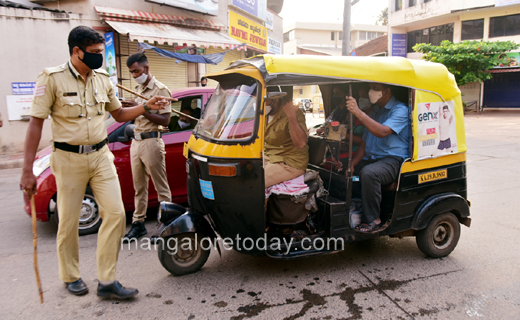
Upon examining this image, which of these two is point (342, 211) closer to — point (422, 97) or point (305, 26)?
point (422, 97)

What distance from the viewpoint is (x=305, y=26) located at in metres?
46.5

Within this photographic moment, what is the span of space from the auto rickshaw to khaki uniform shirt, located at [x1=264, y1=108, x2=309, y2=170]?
261mm

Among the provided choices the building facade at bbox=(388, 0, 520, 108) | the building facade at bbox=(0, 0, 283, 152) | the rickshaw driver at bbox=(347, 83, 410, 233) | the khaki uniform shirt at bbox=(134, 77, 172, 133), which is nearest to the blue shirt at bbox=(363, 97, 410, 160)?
the rickshaw driver at bbox=(347, 83, 410, 233)

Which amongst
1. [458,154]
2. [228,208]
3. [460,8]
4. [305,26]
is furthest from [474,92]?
[228,208]

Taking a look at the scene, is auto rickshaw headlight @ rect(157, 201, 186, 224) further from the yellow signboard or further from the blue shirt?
the yellow signboard

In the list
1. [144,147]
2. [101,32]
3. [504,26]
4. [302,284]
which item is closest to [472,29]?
[504,26]

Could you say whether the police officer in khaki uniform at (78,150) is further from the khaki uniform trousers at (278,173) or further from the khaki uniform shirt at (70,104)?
the khaki uniform trousers at (278,173)

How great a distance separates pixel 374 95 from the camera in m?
3.64

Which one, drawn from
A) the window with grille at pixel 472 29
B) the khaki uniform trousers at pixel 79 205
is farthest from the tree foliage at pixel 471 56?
the khaki uniform trousers at pixel 79 205

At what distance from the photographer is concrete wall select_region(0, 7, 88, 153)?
9.87 m

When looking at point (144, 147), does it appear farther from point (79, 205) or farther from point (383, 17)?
point (383, 17)

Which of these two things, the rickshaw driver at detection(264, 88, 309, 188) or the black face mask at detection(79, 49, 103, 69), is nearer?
the black face mask at detection(79, 49, 103, 69)

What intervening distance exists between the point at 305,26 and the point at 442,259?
46455 millimetres

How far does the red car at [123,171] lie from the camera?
14.3 feet
